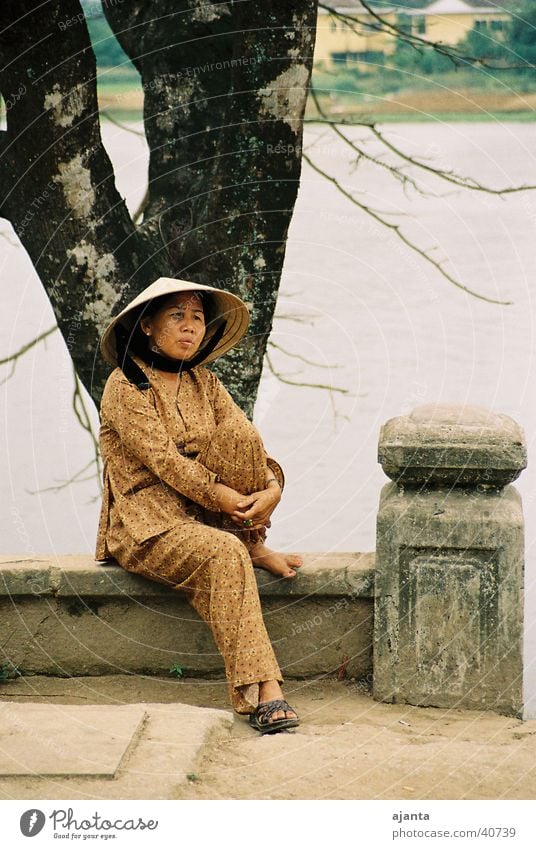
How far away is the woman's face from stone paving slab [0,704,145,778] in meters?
1.25

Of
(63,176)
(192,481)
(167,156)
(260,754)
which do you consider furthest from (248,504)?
(167,156)

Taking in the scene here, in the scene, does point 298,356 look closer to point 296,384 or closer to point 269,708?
point 296,384

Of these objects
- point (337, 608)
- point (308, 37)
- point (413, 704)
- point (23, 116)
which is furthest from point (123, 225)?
point (413, 704)

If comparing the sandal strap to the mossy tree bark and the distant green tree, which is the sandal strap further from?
the distant green tree

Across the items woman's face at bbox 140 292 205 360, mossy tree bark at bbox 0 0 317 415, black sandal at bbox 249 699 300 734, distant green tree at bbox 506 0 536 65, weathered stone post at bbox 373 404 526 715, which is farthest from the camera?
distant green tree at bbox 506 0 536 65

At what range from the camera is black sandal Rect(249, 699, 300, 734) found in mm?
3779

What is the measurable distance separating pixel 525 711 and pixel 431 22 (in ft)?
13.2

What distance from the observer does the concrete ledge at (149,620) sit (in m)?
4.22

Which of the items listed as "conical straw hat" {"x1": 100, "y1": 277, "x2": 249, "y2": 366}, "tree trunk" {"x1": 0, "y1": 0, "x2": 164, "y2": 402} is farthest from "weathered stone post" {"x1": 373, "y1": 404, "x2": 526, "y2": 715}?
"tree trunk" {"x1": 0, "y1": 0, "x2": 164, "y2": 402}

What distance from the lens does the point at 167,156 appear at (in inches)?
243

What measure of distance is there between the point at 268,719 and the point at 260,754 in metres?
0.28

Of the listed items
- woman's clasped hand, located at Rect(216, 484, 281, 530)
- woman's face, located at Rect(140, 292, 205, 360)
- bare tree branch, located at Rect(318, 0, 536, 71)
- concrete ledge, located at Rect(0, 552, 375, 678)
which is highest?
bare tree branch, located at Rect(318, 0, 536, 71)

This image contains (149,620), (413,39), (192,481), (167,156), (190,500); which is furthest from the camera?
(413,39)

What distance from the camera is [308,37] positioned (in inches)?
220
